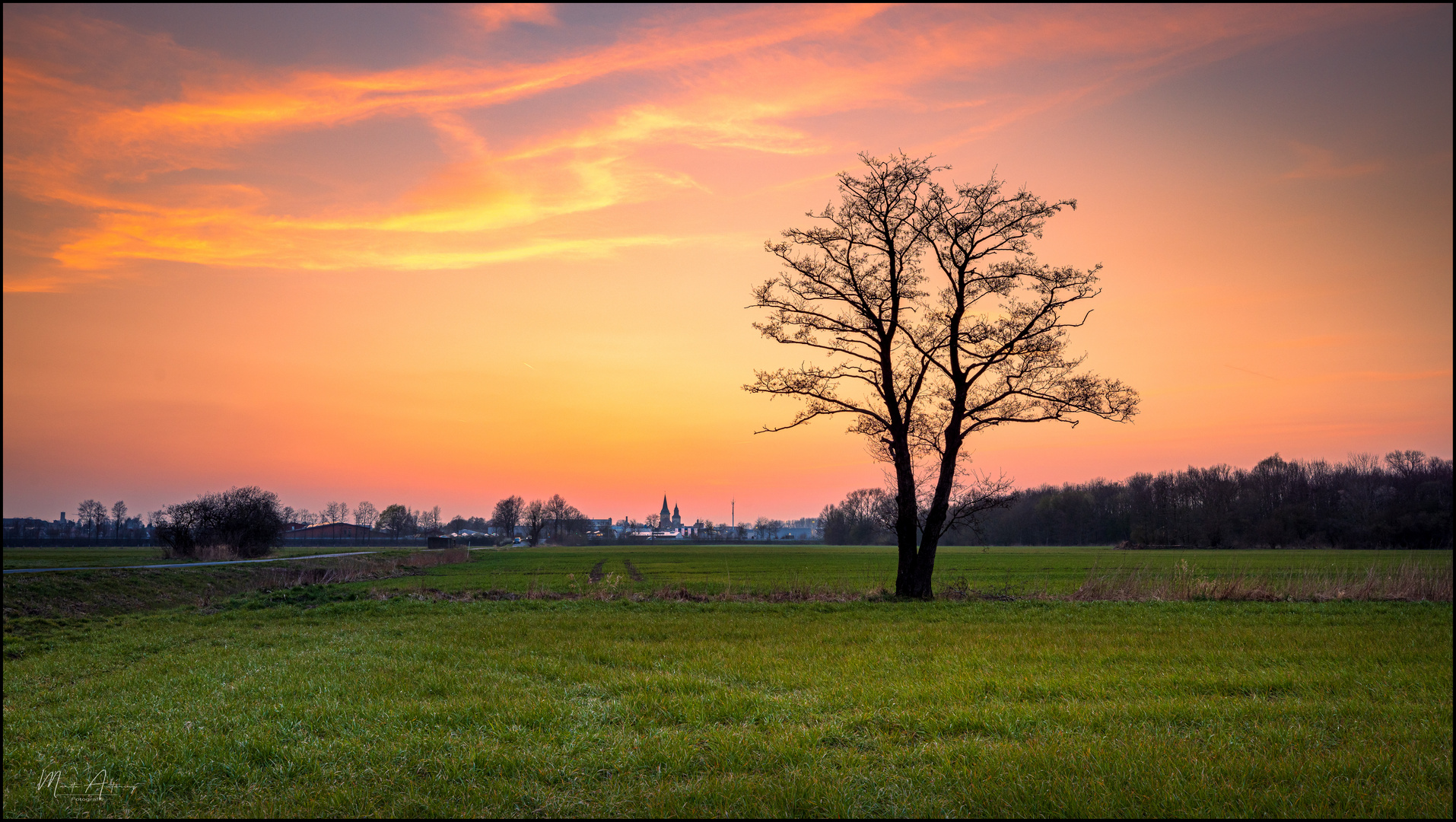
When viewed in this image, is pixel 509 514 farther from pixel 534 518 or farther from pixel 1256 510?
pixel 1256 510

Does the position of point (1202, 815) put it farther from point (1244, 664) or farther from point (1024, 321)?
point (1024, 321)

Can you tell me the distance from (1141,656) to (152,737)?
14.0 meters

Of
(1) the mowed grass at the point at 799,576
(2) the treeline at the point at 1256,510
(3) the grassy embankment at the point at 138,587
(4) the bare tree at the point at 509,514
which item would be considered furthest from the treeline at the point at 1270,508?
(4) the bare tree at the point at 509,514

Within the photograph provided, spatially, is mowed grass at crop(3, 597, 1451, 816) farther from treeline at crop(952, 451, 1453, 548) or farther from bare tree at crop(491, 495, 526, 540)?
bare tree at crop(491, 495, 526, 540)

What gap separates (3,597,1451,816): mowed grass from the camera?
20.1ft

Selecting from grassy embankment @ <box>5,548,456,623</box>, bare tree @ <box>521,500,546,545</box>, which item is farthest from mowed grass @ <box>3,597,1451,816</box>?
bare tree @ <box>521,500,546,545</box>

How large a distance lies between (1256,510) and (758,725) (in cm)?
12699

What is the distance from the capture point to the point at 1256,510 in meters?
109

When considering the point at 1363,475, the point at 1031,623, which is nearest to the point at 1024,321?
the point at 1031,623

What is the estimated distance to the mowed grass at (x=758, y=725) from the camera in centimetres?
614

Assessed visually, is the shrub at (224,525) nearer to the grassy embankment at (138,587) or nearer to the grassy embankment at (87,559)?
the grassy embankment at (87,559)
